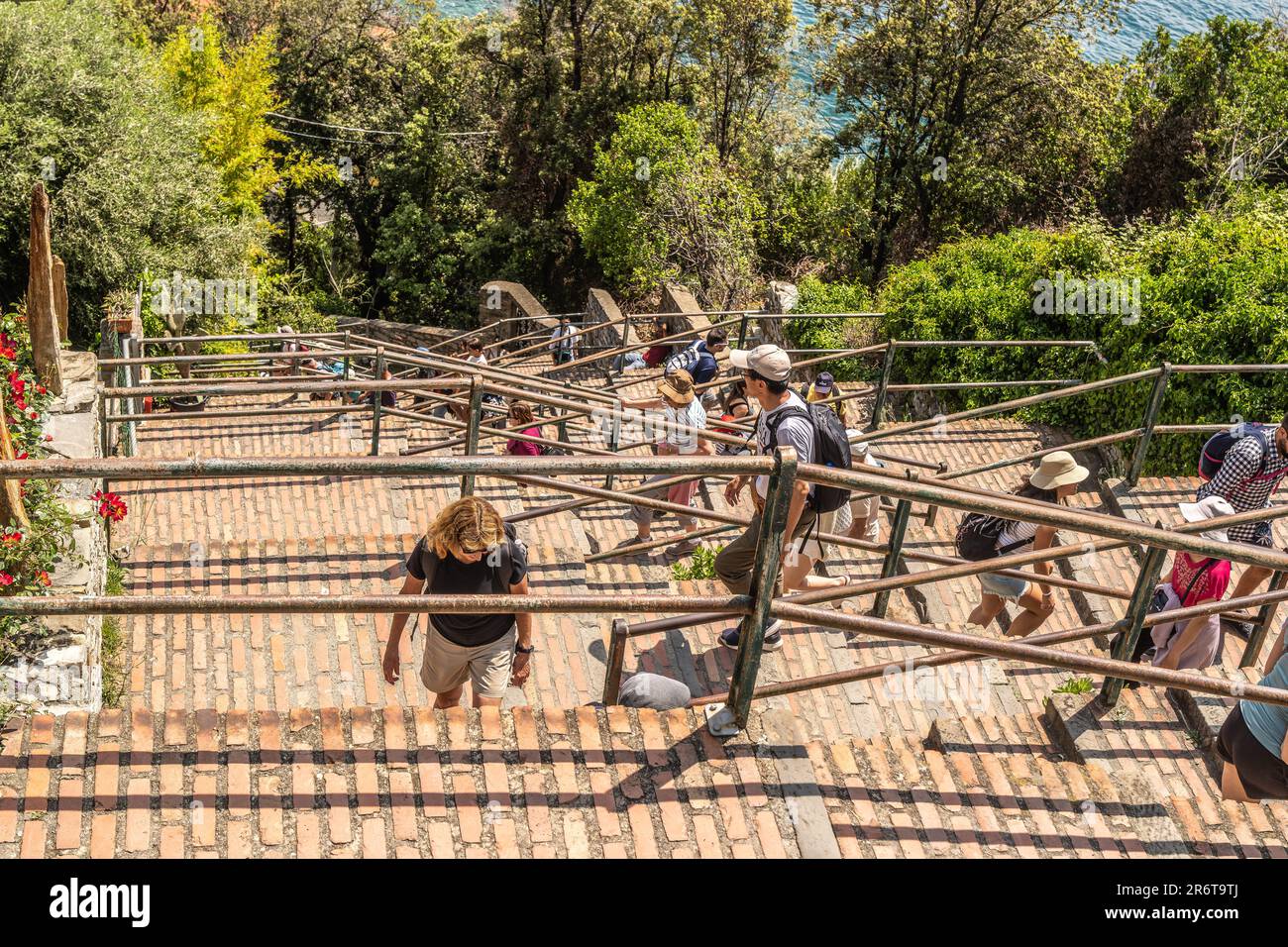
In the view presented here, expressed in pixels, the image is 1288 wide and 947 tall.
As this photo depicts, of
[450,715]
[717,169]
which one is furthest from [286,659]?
[717,169]

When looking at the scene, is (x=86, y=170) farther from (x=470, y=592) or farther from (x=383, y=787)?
(x=383, y=787)

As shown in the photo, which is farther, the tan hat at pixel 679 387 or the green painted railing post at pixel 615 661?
the tan hat at pixel 679 387

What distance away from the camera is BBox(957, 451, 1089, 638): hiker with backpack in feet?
20.1

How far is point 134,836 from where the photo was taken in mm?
3186

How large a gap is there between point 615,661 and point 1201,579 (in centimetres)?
316

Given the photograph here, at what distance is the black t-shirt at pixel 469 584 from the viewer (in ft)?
14.3

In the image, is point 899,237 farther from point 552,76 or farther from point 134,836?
point 134,836

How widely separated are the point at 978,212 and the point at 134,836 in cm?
2093

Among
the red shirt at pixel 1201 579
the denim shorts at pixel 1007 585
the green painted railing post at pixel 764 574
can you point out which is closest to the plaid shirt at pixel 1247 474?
the red shirt at pixel 1201 579

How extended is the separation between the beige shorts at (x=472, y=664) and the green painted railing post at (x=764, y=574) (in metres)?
1.17

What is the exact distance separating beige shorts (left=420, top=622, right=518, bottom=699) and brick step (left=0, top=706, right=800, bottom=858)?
0.80 m

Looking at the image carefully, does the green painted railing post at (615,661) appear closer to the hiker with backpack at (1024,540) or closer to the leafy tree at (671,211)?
the hiker with backpack at (1024,540)

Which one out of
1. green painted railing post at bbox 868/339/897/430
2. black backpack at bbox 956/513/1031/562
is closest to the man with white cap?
black backpack at bbox 956/513/1031/562
